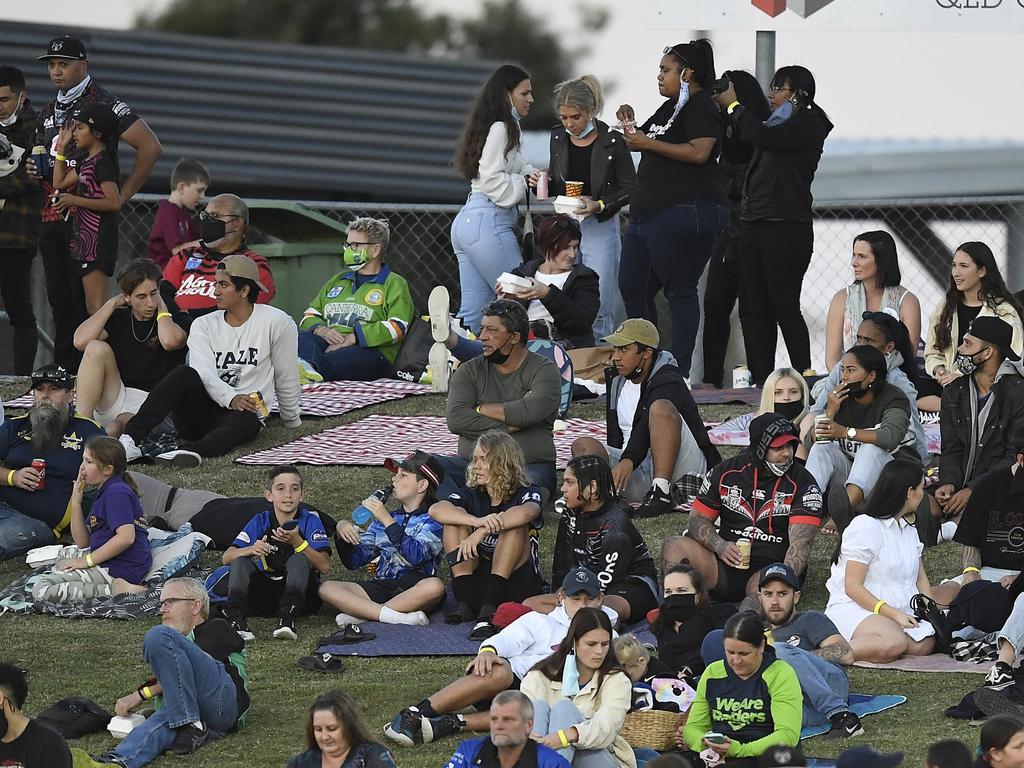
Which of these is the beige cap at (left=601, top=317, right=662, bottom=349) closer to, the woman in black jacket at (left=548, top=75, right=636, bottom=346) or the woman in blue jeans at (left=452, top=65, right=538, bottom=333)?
the woman in black jacket at (left=548, top=75, right=636, bottom=346)

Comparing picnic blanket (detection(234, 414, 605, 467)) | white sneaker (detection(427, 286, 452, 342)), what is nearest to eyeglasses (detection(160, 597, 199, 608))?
picnic blanket (detection(234, 414, 605, 467))

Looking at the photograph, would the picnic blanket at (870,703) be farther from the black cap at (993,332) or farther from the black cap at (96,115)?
the black cap at (96,115)

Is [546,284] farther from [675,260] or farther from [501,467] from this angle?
[501,467]

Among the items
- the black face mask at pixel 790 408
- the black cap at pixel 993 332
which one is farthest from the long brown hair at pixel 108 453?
the black cap at pixel 993 332

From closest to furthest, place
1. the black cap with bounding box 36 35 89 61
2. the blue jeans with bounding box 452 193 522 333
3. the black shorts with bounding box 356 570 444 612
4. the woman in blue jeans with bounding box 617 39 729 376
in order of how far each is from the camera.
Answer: the black shorts with bounding box 356 570 444 612
the woman in blue jeans with bounding box 617 39 729 376
the black cap with bounding box 36 35 89 61
the blue jeans with bounding box 452 193 522 333

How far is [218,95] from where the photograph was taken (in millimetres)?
15734

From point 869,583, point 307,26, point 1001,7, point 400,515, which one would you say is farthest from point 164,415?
point 307,26

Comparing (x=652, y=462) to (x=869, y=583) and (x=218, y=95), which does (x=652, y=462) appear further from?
(x=218, y=95)

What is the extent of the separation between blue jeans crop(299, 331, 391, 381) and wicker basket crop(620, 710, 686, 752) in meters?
6.14

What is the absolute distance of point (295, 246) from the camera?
13.8 m

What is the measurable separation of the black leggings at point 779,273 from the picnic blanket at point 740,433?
0.56m

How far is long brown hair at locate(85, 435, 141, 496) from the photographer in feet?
28.7

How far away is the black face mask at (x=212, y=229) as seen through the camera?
11.8 m

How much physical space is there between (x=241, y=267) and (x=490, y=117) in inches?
74.5
